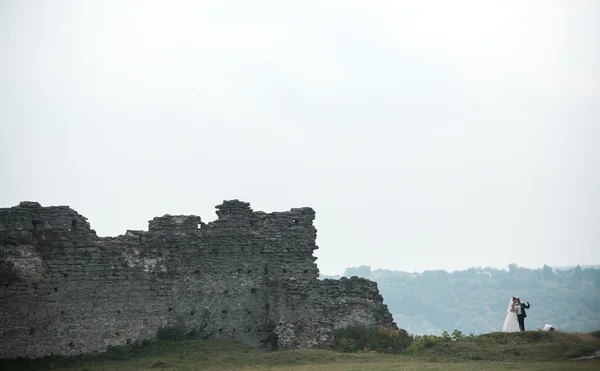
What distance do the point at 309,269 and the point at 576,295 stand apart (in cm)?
13408

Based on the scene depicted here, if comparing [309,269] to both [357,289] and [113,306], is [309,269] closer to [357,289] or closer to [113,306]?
[357,289]

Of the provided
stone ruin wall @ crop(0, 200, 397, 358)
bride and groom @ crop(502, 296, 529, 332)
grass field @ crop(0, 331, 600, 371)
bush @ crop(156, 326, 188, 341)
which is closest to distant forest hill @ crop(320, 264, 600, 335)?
bride and groom @ crop(502, 296, 529, 332)

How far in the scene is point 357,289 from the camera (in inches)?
1432

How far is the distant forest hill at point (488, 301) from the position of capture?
14950cm

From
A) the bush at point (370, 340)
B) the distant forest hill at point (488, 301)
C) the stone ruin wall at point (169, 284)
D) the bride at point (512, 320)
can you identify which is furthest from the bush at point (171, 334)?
the distant forest hill at point (488, 301)

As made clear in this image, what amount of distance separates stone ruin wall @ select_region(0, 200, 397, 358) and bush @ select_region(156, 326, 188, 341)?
0.23 meters

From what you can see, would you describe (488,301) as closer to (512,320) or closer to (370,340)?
(512,320)

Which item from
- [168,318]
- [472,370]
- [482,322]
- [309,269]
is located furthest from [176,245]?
[482,322]

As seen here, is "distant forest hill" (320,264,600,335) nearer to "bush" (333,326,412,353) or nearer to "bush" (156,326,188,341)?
"bush" (333,326,412,353)

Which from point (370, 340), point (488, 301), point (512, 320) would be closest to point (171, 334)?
point (370, 340)

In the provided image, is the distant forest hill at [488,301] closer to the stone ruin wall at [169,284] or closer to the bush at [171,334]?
the stone ruin wall at [169,284]

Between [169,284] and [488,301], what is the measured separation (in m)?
152

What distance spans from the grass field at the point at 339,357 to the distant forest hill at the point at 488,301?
110949 mm

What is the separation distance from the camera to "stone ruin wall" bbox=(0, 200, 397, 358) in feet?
107
